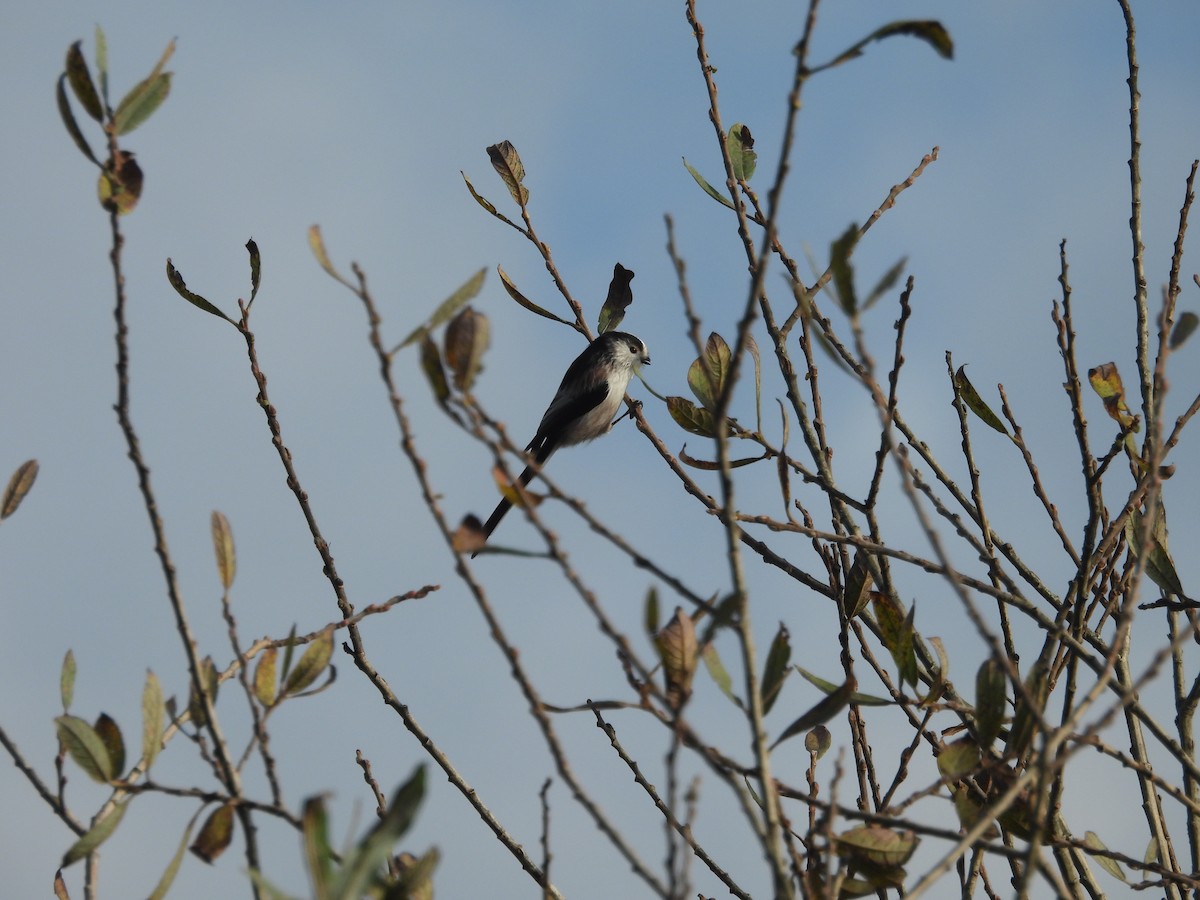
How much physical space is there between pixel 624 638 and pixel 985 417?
2.18 m

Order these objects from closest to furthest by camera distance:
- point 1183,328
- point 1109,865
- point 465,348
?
1. point 465,348
2. point 1183,328
3. point 1109,865

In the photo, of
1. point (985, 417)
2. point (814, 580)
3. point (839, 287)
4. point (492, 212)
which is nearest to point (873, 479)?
point (814, 580)

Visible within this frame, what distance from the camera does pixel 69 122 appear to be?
6.36ft

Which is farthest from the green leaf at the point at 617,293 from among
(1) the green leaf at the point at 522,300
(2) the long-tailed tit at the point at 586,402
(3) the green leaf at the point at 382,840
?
(2) the long-tailed tit at the point at 586,402

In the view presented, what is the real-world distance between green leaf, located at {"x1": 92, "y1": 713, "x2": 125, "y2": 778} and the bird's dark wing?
6.31 metres

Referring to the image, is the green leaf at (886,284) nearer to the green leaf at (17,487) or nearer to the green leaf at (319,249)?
the green leaf at (319,249)

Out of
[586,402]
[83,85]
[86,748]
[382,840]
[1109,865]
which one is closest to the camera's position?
[382,840]

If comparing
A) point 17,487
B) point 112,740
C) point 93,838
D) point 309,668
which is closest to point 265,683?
point 309,668

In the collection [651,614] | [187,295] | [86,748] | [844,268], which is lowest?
[86,748]

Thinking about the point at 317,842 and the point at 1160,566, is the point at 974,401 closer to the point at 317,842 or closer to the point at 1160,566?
the point at 1160,566

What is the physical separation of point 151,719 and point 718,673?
99cm

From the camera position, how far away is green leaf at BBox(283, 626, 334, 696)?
2.29 meters

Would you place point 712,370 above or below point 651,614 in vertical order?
above

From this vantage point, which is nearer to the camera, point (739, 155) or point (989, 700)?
point (989, 700)
